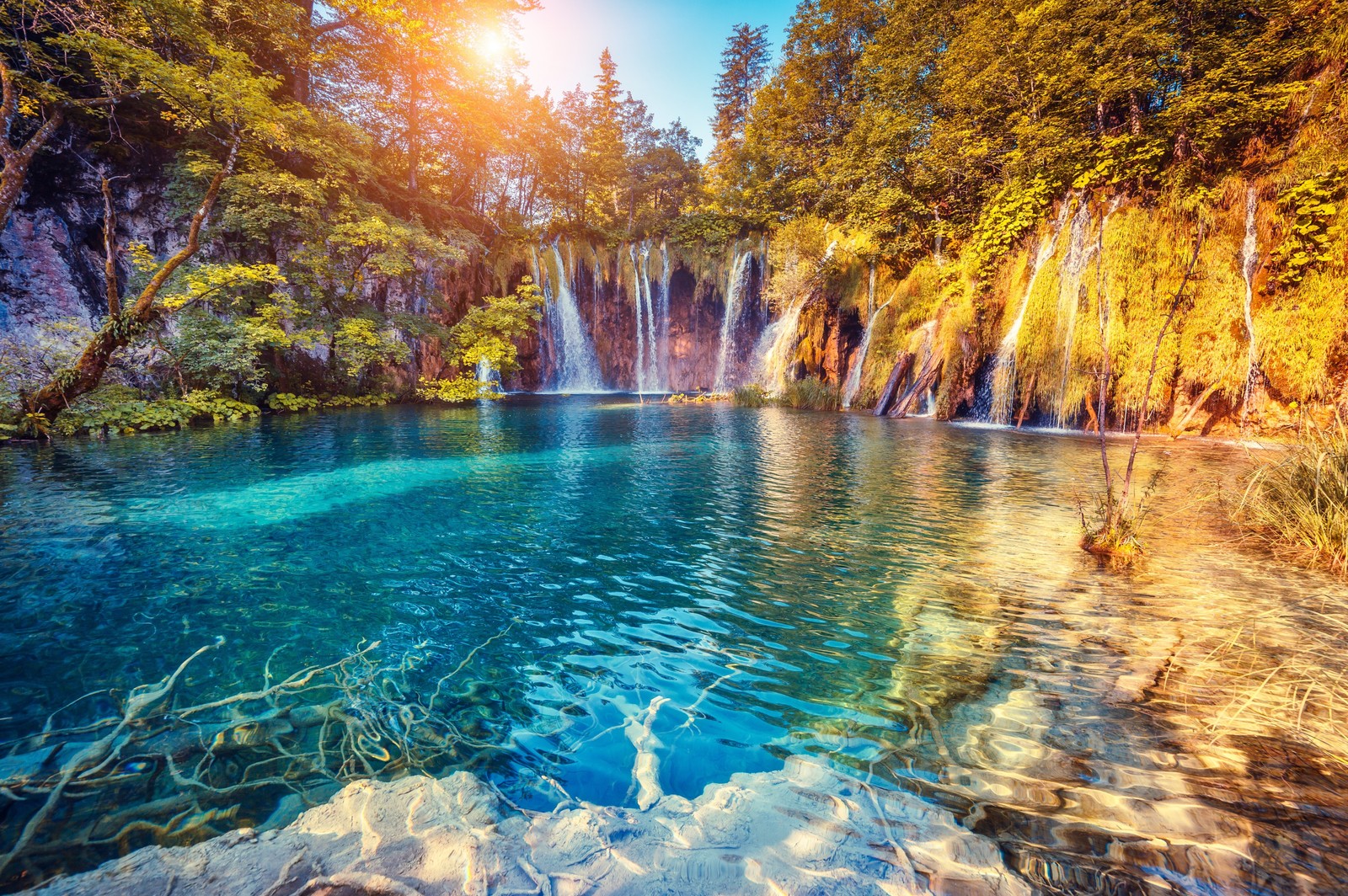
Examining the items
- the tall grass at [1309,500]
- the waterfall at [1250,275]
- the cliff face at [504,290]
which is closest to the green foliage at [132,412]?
the cliff face at [504,290]

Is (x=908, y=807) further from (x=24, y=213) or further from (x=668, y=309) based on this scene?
(x=668, y=309)

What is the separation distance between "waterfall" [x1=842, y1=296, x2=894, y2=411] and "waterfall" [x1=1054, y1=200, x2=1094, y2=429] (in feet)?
20.4

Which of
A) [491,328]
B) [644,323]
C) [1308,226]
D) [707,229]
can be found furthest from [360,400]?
[1308,226]

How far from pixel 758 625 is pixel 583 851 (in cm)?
206

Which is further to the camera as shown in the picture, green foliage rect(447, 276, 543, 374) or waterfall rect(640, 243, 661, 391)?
waterfall rect(640, 243, 661, 391)

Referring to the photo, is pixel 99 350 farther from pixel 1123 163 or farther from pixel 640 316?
pixel 640 316

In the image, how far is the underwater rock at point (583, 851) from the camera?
1.63 metres

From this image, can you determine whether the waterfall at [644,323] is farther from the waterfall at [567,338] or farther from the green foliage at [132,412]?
the green foliage at [132,412]

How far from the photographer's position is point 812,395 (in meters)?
20.2

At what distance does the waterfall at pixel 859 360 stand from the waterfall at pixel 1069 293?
622cm

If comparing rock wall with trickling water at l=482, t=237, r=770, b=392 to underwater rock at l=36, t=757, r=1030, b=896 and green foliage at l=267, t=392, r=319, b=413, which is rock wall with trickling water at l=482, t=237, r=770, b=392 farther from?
underwater rock at l=36, t=757, r=1030, b=896

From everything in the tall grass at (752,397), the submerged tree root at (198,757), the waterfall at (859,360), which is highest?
the waterfall at (859,360)

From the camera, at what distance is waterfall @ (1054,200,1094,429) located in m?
13.0

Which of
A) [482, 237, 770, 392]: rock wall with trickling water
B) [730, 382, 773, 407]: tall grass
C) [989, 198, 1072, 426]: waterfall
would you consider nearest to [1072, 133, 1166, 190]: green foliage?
[989, 198, 1072, 426]: waterfall
